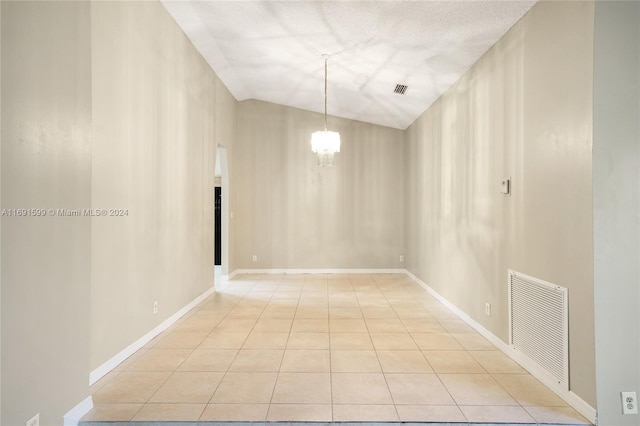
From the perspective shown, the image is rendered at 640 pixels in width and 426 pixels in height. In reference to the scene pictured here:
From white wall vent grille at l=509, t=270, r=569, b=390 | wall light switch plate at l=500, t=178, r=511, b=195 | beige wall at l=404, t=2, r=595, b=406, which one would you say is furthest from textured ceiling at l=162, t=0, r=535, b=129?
white wall vent grille at l=509, t=270, r=569, b=390

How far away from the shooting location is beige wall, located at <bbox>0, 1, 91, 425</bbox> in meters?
1.72

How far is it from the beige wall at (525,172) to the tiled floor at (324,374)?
41 cm

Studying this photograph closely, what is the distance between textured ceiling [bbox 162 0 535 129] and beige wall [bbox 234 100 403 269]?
118 centimetres

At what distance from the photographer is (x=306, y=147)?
7238 millimetres

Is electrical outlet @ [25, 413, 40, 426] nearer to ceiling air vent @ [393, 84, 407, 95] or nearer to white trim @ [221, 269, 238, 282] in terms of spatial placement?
white trim @ [221, 269, 238, 282]

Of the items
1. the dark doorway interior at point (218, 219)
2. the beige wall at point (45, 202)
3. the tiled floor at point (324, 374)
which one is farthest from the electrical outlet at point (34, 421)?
the dark doorway interior at point (218, 219)

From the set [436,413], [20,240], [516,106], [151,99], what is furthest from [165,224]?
[516,106]

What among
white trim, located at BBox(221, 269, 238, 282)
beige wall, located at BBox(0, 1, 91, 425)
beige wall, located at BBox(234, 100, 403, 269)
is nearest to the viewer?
beige wall, located at BBox(0, 1, 91, 425)

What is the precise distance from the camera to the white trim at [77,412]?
2.06m

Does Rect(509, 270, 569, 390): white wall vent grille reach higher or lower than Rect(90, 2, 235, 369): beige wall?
lower

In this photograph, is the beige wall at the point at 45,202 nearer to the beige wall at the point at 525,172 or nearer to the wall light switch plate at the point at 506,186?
the beige wall at the point at 525,172

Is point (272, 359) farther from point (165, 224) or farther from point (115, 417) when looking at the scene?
point (165, 224)

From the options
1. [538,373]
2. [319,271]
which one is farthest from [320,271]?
[538,373]

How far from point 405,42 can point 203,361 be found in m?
3.51
